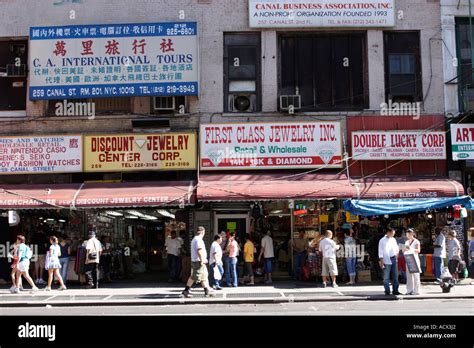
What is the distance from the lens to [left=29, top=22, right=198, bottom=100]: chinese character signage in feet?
61.5

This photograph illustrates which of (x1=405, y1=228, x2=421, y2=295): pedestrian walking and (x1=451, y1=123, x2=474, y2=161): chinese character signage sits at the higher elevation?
(x1=451, y1=123, x2=474, y2=161): chinese character signage

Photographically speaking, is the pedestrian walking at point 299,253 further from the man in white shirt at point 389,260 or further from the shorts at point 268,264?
the man in white shirt at point 389,260

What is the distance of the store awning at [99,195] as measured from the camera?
17266 millimetres

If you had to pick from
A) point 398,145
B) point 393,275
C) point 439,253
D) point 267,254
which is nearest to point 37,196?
point 267,254

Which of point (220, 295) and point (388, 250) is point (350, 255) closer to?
point (388, 250)

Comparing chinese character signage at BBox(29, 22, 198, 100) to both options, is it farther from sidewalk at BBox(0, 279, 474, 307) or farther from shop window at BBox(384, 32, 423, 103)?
shop window at BBox(384, 32, 423, 103)

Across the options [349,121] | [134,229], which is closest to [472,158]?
[349,121]

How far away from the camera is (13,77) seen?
19.8 metres

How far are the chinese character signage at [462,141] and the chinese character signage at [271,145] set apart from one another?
3643mm

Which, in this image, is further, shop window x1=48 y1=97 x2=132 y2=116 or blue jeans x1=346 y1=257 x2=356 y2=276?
shop window x1=48 y1=97 x2=132 y2=116

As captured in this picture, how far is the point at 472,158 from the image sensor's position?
18.2 meters

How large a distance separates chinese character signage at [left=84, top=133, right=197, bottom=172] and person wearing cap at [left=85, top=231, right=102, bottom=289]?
2.60 meters

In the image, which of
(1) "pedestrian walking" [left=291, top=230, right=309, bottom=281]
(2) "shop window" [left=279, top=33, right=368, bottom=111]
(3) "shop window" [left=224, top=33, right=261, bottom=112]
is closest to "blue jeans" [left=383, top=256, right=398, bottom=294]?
(1) "pedestrian walking" [left=291, top=230, right=309, bottom=281]

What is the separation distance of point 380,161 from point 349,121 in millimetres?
1679
